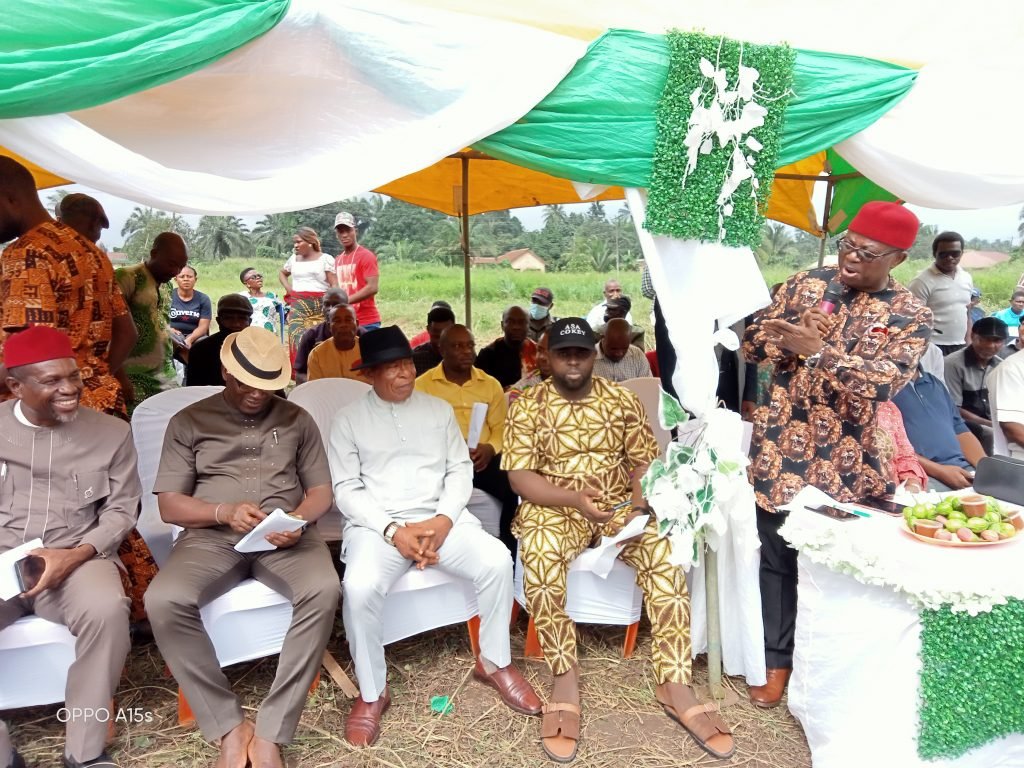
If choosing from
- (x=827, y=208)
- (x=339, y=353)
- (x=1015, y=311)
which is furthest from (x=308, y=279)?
(x=1015, y=311)

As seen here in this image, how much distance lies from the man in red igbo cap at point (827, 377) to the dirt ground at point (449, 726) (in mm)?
380

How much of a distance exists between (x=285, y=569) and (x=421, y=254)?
2139 centimetres

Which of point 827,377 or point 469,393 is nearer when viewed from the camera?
point 827,377

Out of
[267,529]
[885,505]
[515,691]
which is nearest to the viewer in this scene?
[267,529]

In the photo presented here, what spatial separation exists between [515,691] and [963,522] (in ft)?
Result: 5.79

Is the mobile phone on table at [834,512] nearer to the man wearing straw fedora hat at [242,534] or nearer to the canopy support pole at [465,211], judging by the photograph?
the man wearing straw fedora hat at [242,534]

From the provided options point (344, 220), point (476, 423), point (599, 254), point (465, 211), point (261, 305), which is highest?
point (465, 211)

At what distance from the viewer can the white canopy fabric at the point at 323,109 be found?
2299 millimetres

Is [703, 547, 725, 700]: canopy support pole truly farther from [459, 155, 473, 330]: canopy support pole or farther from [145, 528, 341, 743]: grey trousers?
[459, 155, 473, 330]: canopy support pole

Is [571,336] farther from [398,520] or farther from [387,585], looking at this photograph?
[387,585]

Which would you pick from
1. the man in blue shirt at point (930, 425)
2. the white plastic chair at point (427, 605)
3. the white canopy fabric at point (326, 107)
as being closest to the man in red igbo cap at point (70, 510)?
the white canopy fabric at point (326, 107)

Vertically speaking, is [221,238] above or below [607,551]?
below

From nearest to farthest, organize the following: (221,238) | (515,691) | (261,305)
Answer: (515,691), (261,305), (221,238)

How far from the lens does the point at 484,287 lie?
20.8m
